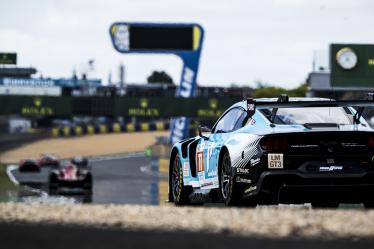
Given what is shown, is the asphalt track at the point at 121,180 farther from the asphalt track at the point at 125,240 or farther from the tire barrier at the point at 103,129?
the asphalt track at the point at 125,240

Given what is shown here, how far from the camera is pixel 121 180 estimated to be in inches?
3748

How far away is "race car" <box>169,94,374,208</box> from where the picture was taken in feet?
25.5

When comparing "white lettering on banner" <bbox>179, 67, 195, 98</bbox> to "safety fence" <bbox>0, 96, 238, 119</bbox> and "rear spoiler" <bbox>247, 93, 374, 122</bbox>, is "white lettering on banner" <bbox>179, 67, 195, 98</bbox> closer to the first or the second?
A: "safety fence" <bbox>0, 96, 238, 119</bbox>

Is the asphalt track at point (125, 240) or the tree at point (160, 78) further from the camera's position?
the tree at point (160, 78)

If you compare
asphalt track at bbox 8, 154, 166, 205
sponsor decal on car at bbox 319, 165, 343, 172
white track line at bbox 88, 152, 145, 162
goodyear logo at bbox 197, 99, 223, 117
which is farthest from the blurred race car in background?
sponsor decal on car at bbox 319, 165, 343, 172

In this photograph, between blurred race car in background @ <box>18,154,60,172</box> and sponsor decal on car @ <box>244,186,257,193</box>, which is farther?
blurred race car in background @ <box>18,154,60,172</box>

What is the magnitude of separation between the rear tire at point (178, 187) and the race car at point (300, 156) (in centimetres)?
129

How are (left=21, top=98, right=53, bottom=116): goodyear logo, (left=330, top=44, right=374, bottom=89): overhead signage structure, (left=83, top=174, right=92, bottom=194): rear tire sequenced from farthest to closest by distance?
(left=21, top=98, right=53, bottom=116): goodyear logo
(left=83, top=174, right=92, bottom=194): rear tire
(left=330, top=44, right=374, bottom=89): overhead signage structure

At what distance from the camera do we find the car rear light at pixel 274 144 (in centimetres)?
783

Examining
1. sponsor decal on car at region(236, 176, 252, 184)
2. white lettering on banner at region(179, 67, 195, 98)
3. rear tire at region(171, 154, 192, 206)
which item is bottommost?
white lettering on banner at region(179, 67, 195, 98)

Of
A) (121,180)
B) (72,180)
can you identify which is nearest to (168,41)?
(72,180)

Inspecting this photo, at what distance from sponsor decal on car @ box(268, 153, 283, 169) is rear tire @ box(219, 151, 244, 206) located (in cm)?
34

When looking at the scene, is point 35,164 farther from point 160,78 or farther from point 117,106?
point 160,78

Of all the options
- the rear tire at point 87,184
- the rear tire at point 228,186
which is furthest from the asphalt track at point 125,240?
the rear tire at point 87,184
